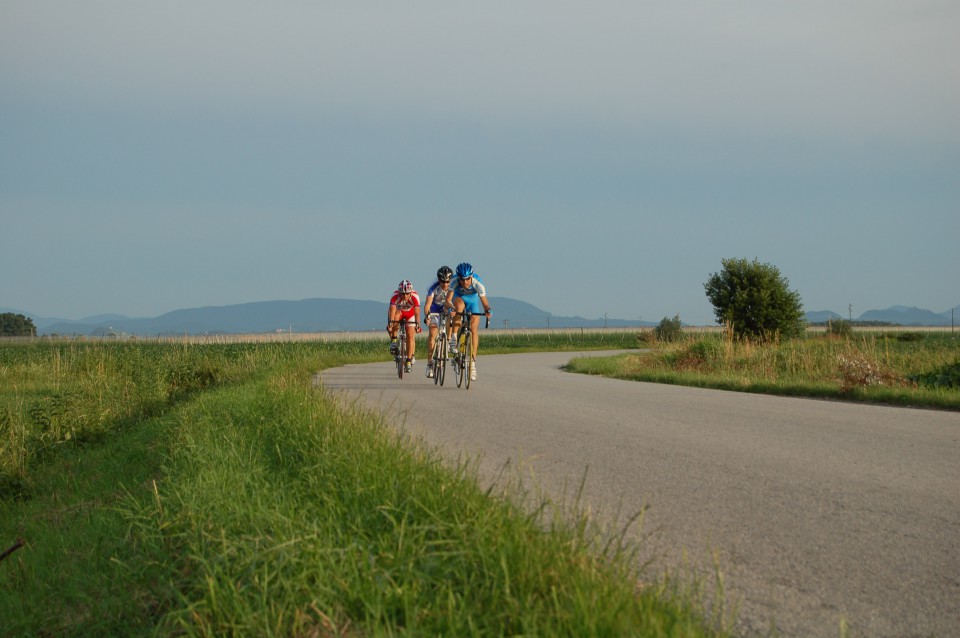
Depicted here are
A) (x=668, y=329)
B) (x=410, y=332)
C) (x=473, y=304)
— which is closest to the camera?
(x=473, y=304)

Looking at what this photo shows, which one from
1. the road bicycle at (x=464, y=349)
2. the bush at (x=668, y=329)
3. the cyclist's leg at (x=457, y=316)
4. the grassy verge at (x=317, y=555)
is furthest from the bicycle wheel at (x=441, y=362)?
the bush at (x=668, y=329)

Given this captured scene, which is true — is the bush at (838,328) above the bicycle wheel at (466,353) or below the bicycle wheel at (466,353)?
above

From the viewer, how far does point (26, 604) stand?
5.92 meters

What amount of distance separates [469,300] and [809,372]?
325 inches

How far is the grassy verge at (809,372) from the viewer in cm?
1589

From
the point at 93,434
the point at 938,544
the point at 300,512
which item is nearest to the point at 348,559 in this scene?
the point at 300,512

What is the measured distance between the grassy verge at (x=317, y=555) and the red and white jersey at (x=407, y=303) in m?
11.5

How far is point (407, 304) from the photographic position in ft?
70.2

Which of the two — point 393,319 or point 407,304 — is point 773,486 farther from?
point 393,319

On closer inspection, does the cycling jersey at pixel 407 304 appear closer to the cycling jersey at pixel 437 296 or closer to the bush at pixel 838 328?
the cycling jersey at pixel 437 296

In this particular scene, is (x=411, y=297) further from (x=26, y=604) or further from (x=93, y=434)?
(x=26, y=604)

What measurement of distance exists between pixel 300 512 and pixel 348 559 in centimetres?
106

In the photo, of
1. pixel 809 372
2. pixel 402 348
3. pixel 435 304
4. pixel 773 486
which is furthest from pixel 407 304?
pixel 773 486

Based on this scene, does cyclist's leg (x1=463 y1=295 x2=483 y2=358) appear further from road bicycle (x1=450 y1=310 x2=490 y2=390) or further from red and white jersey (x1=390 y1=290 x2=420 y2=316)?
red and white jersey (x1=390 y1=290 x2=420 y2=316)
